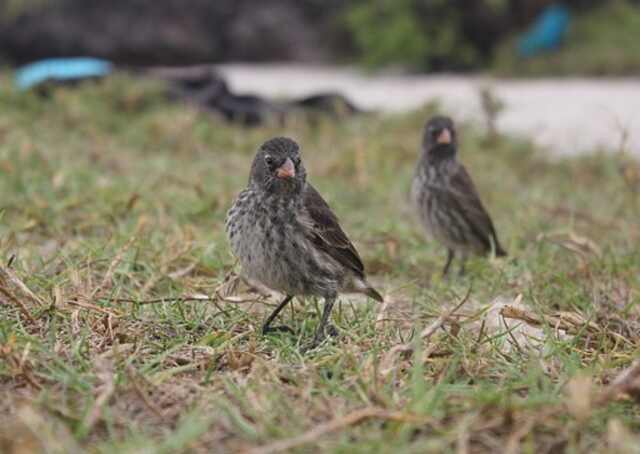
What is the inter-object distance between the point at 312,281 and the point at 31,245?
5.51 ft

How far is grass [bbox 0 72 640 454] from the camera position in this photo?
8.13 ft

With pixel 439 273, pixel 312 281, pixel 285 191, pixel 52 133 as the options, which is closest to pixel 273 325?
pixel 312 281

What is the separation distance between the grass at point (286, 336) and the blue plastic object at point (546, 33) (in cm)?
994

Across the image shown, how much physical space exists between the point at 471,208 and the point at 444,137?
559mm

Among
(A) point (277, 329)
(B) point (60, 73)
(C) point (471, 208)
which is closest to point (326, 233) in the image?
(A) point (277, 329)

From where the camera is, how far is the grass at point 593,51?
15125mm

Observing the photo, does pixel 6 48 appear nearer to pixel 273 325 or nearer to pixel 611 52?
pixel 611 52

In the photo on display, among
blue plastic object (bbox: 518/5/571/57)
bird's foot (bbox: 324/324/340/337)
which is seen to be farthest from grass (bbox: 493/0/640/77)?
bird's foot (bbox: 324/324/340/337)

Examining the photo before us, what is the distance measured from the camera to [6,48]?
1756 centimetres

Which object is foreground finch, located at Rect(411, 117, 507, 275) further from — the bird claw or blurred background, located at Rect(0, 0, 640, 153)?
blurred background, located at Rect(0, 0, 640, 153)

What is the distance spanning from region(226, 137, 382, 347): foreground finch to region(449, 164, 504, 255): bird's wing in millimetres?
2115

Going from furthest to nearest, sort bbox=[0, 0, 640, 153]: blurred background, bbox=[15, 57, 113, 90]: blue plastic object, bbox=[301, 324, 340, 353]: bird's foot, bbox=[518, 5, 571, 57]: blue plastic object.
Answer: bbox=[518, 5, 571, 57]: blue plastic object
bbox=[0, 0, 640, 153]: blurred background
bbox=[15, 57, 113, 90]: blue plastic object
bbox=[301, 324, 340, 353]: bird's foot

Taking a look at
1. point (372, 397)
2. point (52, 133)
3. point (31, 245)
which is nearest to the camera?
point (372, 397)

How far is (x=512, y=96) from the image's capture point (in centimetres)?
1341
